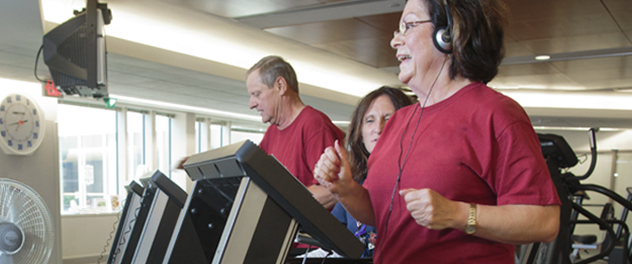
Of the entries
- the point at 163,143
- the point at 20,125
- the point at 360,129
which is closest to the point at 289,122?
the point at 360,129

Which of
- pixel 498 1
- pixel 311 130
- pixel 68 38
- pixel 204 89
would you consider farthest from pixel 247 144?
pixel 204 89

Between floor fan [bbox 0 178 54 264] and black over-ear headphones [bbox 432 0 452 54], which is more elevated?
black over-ear headphones [bbox 432 0 452 54]

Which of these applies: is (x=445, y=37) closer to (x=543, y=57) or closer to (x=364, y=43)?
(x=364, y=43)

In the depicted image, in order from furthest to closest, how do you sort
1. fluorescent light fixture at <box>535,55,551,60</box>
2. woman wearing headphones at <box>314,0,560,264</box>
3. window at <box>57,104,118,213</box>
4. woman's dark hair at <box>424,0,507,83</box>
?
window at <box>57,104,118,213</box>, fluorescent light fixture at <box>535,55,551,60</box>, woman's dark hair at <box>424,0,507,83</box>, woman wearing headphones at <box>314,0,560,264</box>

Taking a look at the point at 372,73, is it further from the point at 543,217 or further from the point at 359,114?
the point at 543,217

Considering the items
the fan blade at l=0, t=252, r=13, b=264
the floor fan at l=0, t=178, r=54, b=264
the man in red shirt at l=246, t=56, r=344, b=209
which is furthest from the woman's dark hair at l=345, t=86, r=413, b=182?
the fan blade at l=0, t=252, r=13, b=264

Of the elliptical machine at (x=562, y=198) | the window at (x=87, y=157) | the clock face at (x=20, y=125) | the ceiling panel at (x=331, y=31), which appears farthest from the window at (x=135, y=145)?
the elliptical machine at (x=562, y=198)

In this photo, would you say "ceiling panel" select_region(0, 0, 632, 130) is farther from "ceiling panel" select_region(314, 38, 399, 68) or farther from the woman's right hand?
the woman's right hand

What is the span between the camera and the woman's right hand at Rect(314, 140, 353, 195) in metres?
1.04

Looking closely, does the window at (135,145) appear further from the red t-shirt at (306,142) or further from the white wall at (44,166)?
the red t-shirt at (306,142)

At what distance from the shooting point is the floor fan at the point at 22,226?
263 centimetres

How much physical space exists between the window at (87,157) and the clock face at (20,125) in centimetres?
358

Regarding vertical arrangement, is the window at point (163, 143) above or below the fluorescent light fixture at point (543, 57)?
below

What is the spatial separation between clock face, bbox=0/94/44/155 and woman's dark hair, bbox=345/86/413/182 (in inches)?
155
